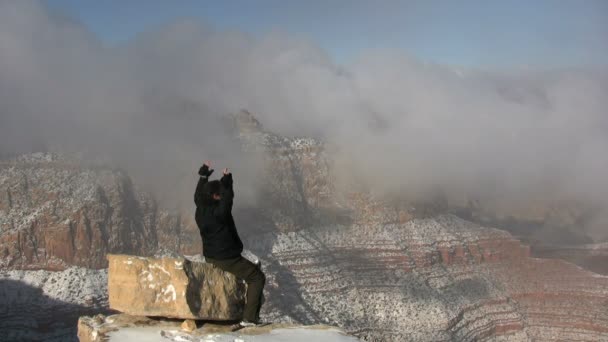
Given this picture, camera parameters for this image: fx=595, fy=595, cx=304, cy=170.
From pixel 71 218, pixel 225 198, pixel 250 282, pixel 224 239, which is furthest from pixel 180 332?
pixel 71 218

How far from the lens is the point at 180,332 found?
46.9 ft

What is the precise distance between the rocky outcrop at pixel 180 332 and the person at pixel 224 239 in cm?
76

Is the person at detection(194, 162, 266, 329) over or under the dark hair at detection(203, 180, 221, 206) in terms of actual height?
under

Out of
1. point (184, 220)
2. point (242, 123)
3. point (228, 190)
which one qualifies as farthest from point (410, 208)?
point (228, 190)

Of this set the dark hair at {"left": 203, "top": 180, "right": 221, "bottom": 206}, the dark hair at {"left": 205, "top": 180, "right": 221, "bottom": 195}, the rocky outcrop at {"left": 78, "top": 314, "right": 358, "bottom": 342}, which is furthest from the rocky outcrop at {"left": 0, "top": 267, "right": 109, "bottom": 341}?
the dark hair at {"left": 205, "top": 180, "right": 221, "bottom": 195}

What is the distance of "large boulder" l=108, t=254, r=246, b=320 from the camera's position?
14.5m

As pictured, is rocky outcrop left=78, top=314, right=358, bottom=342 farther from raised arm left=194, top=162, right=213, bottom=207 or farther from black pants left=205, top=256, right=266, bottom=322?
raised arm left=194, top=162, right=213, bottom=207

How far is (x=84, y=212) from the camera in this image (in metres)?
62.1

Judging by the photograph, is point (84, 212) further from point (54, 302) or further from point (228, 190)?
point (228, 190)

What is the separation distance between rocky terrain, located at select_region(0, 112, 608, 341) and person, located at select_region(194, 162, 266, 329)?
42563mm

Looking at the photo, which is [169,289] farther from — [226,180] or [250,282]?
[226,180]

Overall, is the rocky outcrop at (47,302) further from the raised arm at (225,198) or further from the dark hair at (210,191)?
the raised arm at (225,198)

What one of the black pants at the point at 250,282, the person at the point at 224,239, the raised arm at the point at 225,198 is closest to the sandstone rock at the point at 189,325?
the person at the point at 224,239

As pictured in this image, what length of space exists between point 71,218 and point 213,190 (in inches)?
1996
